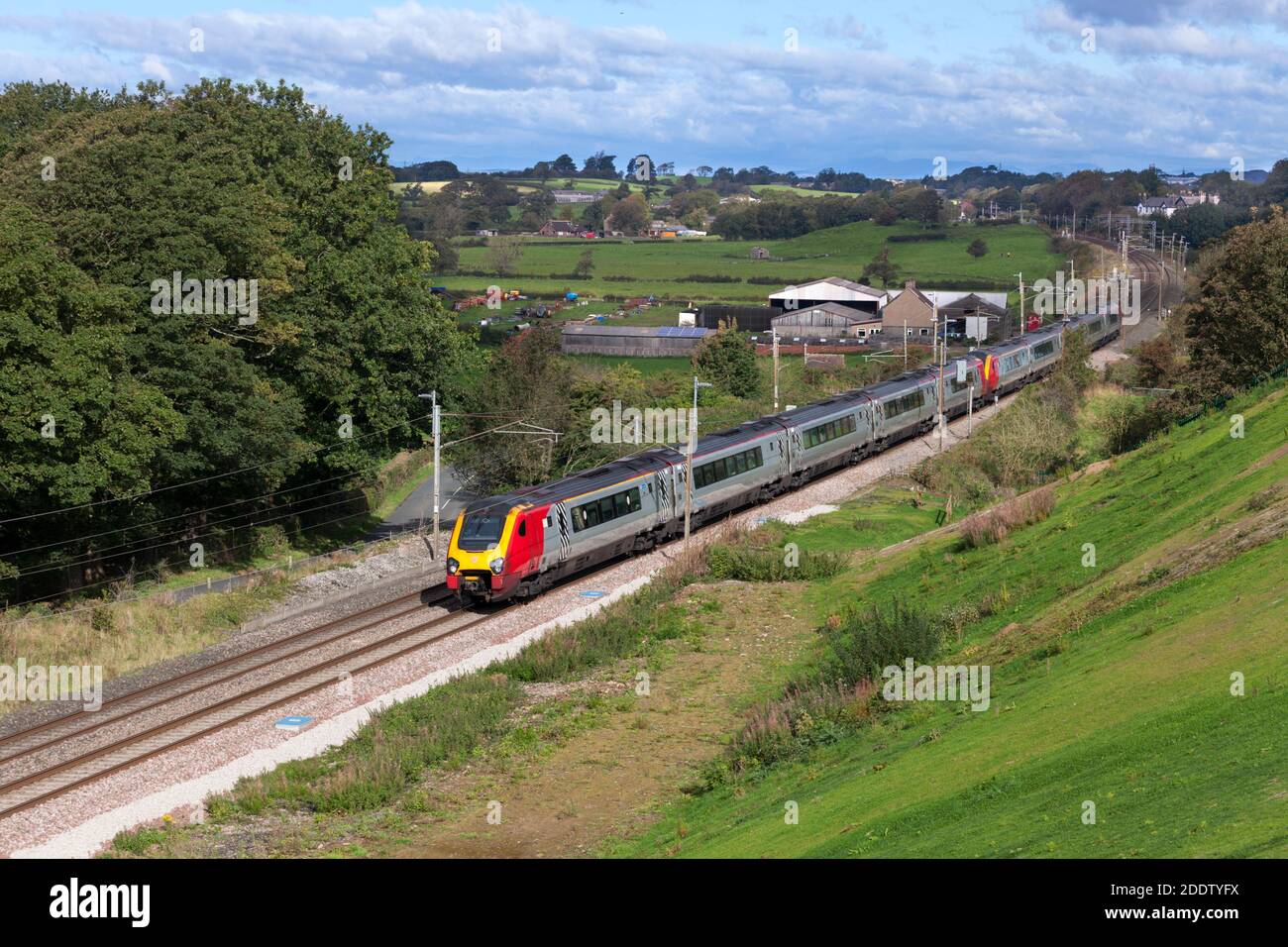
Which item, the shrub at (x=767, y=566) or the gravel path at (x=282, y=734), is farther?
the shrub at (x=767, y=566)

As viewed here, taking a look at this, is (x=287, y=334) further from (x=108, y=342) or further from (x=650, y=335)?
(x=650, y=335)

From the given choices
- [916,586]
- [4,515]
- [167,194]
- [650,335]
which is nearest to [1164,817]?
[916,586]

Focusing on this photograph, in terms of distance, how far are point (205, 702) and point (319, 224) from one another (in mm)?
31598

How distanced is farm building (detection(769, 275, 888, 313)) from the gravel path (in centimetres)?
9808

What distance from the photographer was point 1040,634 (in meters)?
25.0

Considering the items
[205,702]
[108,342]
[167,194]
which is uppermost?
[167,194]

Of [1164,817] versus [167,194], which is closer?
[1164,817]

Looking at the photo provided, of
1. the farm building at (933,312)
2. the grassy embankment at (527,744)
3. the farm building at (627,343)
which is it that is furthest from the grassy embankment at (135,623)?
the farm building at (933,312)

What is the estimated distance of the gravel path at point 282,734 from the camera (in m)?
21.9
